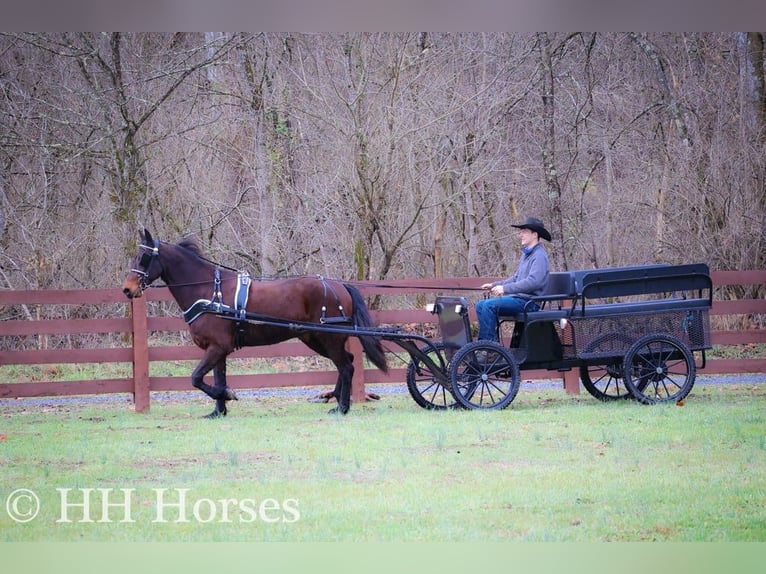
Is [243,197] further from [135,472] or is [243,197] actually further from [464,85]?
[135,472]

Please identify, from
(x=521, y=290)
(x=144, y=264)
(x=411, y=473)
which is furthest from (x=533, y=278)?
(x=144, y=264)

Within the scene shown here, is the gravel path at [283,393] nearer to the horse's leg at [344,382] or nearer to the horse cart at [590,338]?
the horse's leg at [344,382]

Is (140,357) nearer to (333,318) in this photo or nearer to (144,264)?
(144,264)

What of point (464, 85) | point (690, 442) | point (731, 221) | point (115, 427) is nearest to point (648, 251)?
point (731, 221)

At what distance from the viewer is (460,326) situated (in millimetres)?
7082

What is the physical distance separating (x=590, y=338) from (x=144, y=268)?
3013 mm

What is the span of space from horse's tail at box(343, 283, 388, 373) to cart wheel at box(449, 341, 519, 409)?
56cm

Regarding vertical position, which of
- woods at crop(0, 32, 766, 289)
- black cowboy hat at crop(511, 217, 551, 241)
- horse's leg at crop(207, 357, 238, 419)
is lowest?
horse's leg at crop(207, 357, 238, 419)

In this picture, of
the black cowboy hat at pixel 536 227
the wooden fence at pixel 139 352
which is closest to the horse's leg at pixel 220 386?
the wooden fence at pixel 139 352

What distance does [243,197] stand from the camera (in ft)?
37.0

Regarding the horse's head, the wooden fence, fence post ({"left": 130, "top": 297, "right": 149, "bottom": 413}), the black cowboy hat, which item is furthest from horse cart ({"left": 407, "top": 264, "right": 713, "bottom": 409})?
fence post ({"left": 130, "top": 297, "right": 149, "bottom": 413})

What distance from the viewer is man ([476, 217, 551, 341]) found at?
7.04m

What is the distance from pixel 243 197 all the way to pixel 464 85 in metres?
2.58

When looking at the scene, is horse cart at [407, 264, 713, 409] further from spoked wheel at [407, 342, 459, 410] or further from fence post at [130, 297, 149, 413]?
fence post at [130, 297, 149, 413]
